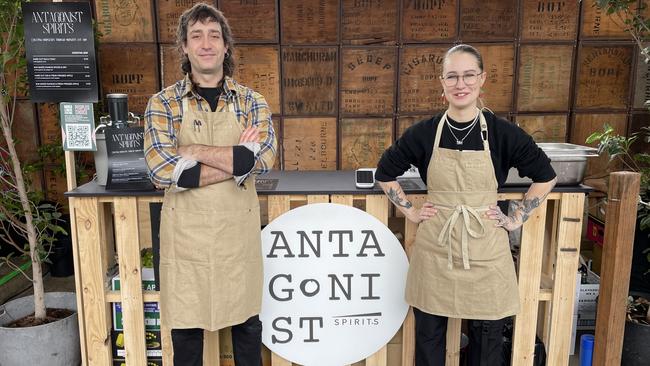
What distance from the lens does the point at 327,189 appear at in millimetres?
2365

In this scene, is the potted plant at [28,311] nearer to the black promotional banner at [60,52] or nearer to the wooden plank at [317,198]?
the black promotional banner at [60,52]

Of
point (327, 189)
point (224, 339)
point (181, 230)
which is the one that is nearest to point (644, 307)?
point (327, 189)

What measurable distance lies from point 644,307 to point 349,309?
5.60ft

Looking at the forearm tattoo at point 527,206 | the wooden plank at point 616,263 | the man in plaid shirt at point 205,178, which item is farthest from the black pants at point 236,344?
the wooden plank at point 616,263

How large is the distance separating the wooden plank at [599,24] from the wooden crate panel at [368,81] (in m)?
1.55

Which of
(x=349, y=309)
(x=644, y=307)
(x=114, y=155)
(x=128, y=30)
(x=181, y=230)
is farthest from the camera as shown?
(x=128, y=30)

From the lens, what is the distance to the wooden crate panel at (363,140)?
424cm

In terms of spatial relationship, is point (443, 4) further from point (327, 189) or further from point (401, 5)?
point (327, 189)

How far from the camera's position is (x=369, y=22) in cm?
410

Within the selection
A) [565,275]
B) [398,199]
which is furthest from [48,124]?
[565,275]

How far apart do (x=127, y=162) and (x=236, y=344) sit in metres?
0.93

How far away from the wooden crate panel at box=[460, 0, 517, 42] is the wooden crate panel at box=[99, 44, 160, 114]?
248 centimetres

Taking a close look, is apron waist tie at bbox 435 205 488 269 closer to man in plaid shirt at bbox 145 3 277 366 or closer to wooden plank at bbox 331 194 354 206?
wooden plank at bbox 331 194 354 206

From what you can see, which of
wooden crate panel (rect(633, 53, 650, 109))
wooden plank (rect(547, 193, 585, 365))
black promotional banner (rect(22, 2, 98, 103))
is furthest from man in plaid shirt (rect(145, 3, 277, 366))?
wooden crate panel (rect(633, 53, 650, 109))
